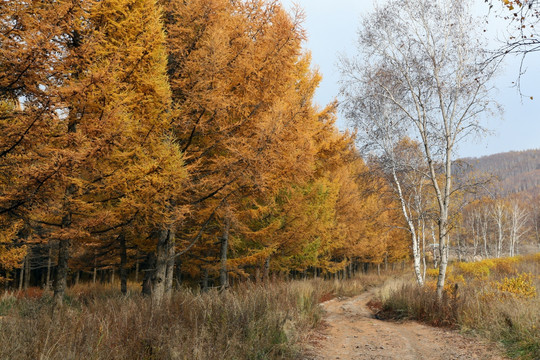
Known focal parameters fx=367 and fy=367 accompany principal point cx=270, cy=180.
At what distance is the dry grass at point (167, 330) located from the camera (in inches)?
138

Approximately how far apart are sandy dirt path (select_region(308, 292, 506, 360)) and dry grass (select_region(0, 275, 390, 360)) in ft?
2.37

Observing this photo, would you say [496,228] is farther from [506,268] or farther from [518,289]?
[518,289]

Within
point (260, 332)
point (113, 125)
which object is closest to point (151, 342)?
point (260, 332)

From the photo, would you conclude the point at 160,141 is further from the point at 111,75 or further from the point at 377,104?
the point at 377,104

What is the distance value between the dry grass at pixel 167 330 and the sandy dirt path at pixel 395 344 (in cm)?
72

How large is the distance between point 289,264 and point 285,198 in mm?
4664

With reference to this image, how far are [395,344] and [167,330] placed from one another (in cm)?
526

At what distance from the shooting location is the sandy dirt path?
689 centimetres

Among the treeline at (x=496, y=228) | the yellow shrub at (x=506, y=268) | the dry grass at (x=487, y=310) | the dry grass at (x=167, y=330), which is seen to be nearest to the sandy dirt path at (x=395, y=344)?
the dry grass at (x=487, y=310)

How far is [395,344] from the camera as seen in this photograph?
25.8 feet

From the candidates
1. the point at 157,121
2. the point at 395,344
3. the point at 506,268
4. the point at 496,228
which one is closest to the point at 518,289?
the point at 395,344

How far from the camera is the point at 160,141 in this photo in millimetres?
7754

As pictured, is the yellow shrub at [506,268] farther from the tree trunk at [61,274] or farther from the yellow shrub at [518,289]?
the tree trunk at [61,274]

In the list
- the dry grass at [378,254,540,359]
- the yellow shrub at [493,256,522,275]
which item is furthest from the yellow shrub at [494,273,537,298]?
the yellow shrub at [493,256,522,275]
